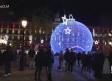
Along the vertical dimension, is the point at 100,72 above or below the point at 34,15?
below

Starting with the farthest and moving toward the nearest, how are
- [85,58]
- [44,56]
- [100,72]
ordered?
1. [85,58]
2. [44,56]
3. [100,72]

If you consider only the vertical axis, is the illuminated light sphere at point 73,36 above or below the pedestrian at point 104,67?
above

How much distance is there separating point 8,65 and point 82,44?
68.3 feet

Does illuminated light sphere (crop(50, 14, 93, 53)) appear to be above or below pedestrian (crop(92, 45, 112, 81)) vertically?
above

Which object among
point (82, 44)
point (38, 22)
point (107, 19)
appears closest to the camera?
point (82, 44)

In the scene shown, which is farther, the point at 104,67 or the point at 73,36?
the point at 73,36

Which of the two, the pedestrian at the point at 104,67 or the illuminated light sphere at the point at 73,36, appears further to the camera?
the illuminated light sphere at the point at 73,36

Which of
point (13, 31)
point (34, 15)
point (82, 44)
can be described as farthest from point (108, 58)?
point (13, 31)

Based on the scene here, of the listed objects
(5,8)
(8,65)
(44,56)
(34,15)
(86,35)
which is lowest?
(8,65)

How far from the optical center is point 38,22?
121 ft

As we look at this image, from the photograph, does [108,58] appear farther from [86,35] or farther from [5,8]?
[86,35]

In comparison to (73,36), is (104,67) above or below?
below

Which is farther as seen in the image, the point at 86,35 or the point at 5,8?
the point at 86,35

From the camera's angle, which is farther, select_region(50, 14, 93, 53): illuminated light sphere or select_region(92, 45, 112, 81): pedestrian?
select_region(50, 14, 93, 53): illuminated light sphere
